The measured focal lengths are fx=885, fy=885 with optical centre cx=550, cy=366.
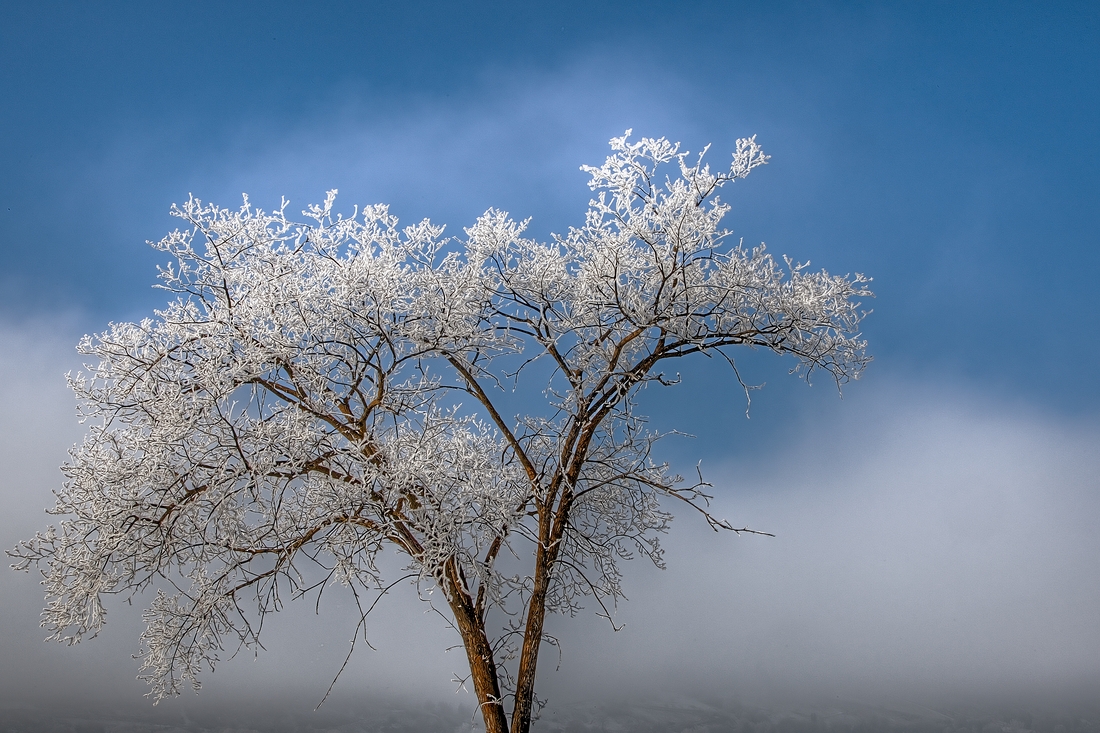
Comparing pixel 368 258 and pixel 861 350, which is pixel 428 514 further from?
pixel 861 350

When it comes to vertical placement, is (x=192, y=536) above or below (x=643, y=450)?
below

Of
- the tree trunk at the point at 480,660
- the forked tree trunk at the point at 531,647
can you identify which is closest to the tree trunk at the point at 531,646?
the forked tree trunk at the point at 531,647

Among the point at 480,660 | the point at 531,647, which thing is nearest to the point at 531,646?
the point at 531,647

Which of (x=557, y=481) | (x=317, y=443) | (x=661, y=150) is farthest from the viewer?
(x=557, y=481)

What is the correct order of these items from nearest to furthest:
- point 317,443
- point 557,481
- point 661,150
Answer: point 317,443
point 661,150
point 557,481

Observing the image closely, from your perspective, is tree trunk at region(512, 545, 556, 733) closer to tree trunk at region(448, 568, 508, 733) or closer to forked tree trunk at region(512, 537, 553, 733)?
forked tree trunk at region(512, 537, 553, 733)

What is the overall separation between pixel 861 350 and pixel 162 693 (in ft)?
16.9

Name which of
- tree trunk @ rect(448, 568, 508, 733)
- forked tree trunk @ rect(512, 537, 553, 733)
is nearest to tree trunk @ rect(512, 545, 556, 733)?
forked tree trunk @ rect(512, 537, 553, 733)

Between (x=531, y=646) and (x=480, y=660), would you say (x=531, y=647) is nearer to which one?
(x=531, y=646)

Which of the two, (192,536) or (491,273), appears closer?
(192,536)

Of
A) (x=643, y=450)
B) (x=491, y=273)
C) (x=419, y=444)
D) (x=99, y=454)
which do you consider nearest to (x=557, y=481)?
(x=643, y=450)

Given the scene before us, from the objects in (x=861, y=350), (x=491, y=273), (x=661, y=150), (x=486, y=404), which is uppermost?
(x=661, y=150)

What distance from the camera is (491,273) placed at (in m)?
6.01

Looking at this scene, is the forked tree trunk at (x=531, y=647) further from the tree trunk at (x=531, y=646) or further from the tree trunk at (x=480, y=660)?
the tree trunk at (x=480, y=660)
